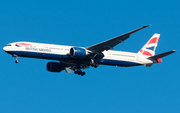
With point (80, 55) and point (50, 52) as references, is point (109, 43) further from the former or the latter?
point (50, 52)

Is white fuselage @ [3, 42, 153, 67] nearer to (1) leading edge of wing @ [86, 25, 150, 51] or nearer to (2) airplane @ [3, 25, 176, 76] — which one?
(2) airplane @ [3, 25, 176, 76]

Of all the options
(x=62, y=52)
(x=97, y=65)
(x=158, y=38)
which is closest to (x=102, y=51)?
(x=97, y=65)

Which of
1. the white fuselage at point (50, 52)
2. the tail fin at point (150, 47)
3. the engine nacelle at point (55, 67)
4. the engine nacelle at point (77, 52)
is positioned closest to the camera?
A: the white fuselage at point (50, 52)

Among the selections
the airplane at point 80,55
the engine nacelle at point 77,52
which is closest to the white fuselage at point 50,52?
the airplane at point 80,55

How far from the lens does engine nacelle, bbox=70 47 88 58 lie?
49.0 meters

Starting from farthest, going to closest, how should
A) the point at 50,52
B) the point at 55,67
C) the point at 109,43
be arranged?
the point at 55,67 < the point at 50,52 < the point at 109,43

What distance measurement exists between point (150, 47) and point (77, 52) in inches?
665

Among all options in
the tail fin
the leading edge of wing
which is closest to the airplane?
Answer: the leading edge of wing

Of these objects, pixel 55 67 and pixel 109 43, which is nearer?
pixel 109 43

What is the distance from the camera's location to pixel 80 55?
49.4m

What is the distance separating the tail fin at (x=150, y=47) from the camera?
58.9 meters

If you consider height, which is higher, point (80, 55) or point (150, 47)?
point (150, 47)

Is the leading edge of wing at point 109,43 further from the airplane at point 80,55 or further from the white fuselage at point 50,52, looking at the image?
the white fuselage at point 50,52

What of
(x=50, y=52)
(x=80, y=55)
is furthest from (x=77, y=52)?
(x=50, y=52)
